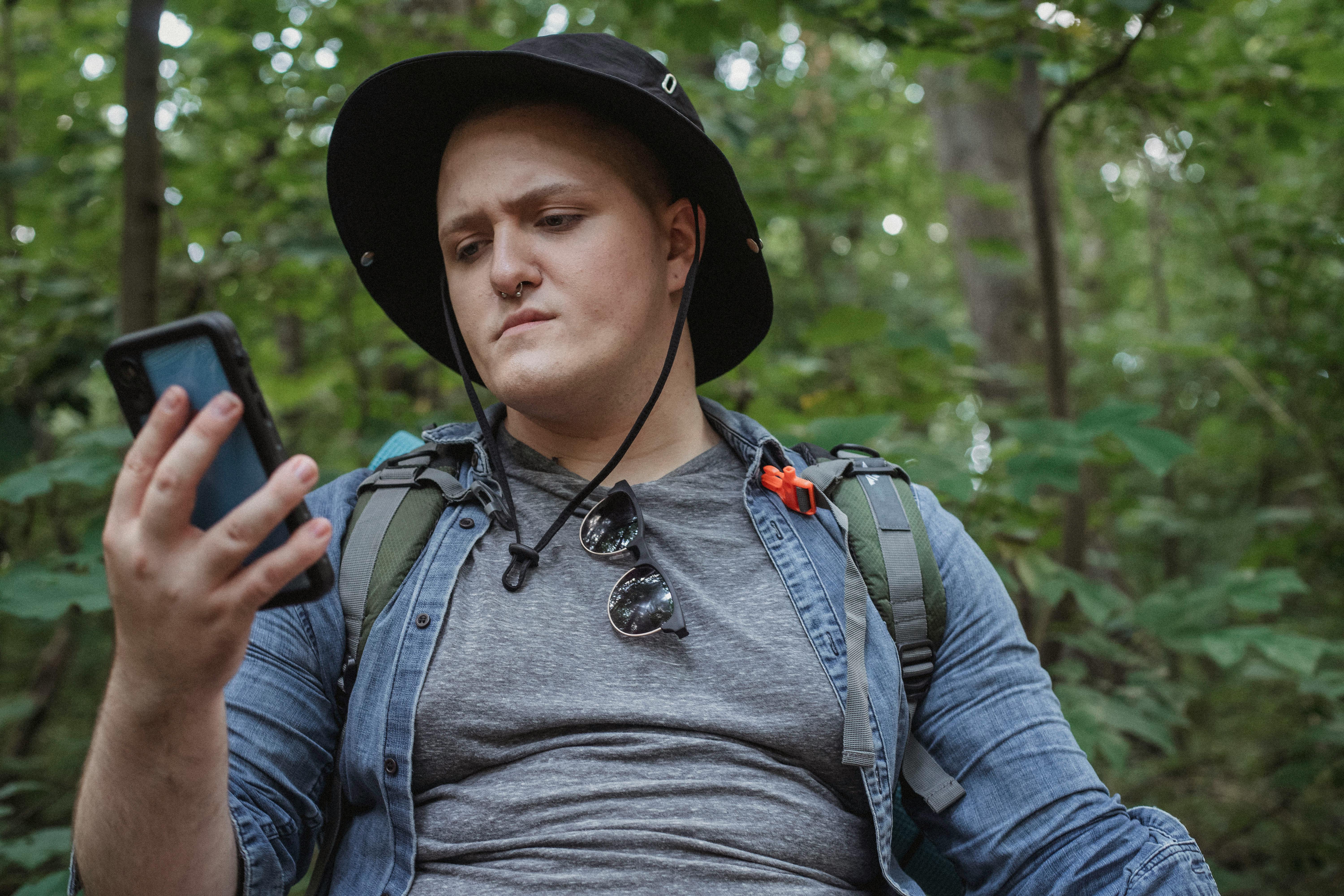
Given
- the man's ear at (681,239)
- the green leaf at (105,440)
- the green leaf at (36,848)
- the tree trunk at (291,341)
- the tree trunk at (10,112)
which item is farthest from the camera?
the tree trunk at (291,341)

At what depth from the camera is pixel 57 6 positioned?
3.93 meters

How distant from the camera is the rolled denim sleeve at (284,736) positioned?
138cm

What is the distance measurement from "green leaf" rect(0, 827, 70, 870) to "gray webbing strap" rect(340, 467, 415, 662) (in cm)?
124

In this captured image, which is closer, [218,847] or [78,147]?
[218,847]

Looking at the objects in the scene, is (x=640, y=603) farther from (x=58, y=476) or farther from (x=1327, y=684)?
(x=1327, y=684)

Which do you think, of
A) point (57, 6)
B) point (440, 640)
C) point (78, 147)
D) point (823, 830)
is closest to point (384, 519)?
point (440, 640)

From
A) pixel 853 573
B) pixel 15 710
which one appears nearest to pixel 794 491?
pixel 853 573

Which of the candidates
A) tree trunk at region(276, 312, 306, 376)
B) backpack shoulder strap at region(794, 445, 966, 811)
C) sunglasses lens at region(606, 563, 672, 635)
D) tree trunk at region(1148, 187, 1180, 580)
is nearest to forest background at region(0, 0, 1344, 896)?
tree trunk at region(276, 312, 306, 376)

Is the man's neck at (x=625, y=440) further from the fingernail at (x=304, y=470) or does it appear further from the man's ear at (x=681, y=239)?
the fingernail at (x=304, y=470)

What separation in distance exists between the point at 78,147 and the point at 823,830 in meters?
4.22

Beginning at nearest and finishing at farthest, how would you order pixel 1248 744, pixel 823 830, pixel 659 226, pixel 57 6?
1. pixel 823 830
2. pixel 659 226
3. pixel 57 6
4. pixel 1248 744

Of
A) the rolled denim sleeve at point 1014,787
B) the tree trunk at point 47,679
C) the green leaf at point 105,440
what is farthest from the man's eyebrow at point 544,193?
the tree trunk at point 47,679

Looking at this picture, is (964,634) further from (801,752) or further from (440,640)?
(440,640)

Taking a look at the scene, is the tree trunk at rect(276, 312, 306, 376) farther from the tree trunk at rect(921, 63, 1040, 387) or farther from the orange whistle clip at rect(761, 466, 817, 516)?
the orange whistle clip at rect(761, 466, 817, 516)
